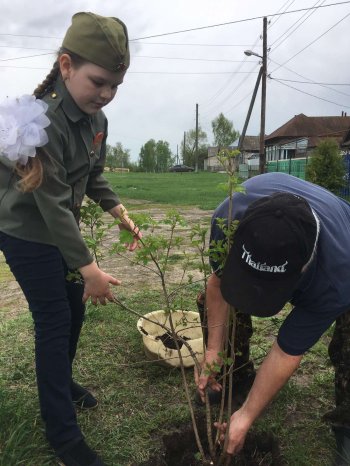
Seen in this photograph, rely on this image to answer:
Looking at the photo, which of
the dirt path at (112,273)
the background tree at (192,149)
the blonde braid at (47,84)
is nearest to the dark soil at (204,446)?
the blonde braid at (47,84)

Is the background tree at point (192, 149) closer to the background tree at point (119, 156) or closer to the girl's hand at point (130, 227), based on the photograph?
the background tree at point (119, 156)

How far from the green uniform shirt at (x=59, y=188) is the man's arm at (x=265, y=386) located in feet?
2.40

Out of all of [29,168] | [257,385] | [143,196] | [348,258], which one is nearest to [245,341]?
[257,385]

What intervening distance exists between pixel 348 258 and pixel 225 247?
1.42 ft

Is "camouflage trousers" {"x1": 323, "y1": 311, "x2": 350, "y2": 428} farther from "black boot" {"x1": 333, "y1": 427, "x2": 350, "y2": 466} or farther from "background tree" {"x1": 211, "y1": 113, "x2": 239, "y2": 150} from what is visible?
"background tree" {"x1": 211, "y1": 113, "x2": 239, "y2": 150}

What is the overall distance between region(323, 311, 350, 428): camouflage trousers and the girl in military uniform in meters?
A: 1.01

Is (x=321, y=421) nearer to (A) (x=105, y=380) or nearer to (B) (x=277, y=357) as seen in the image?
(B) (x=277, y=357)

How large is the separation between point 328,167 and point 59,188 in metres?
14.8

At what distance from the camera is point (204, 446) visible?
198 cm

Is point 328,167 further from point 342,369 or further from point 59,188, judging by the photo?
point 59,188

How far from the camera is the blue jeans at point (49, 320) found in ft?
5.87

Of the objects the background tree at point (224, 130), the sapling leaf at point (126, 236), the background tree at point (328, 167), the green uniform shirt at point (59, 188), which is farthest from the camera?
the background tree at point (224, 130)

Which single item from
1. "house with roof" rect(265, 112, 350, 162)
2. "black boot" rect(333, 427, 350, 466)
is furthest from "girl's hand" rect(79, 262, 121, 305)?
"house with roof" rect(265, 112, 350, 162)

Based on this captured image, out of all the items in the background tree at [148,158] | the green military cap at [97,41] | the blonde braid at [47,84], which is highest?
the green military cap at [97,41]
